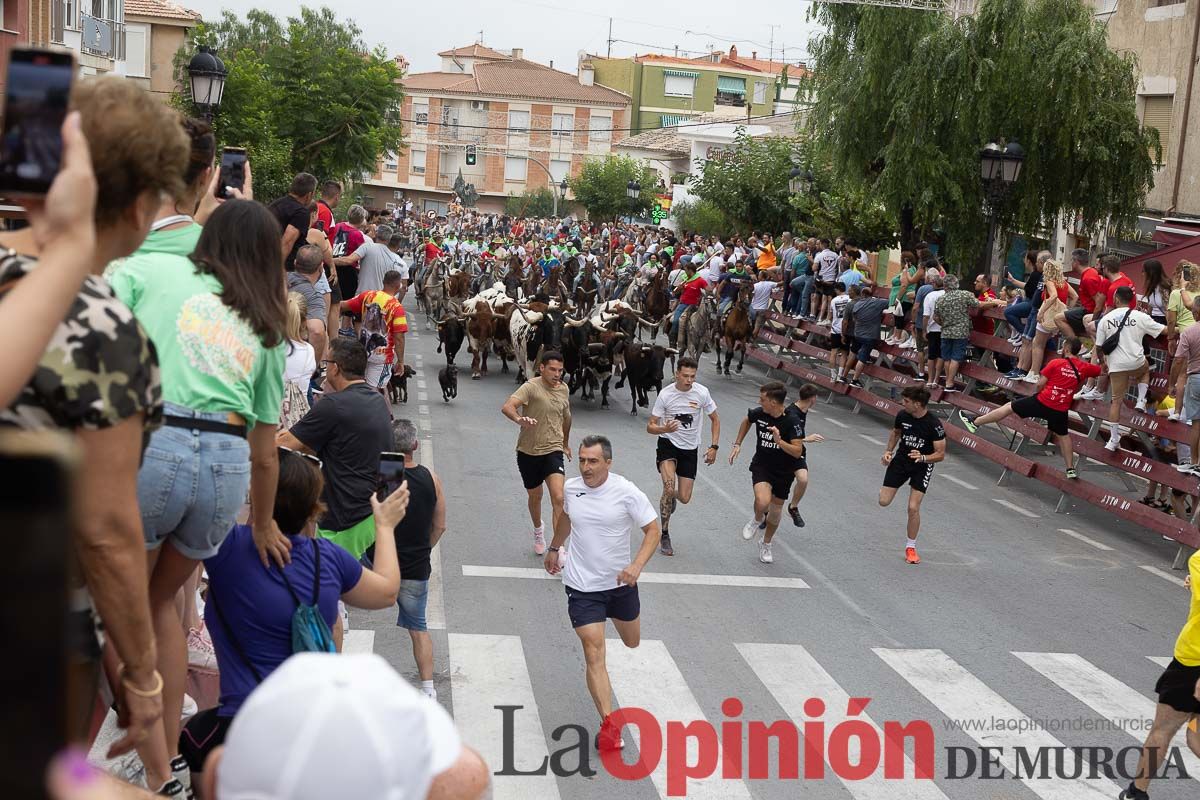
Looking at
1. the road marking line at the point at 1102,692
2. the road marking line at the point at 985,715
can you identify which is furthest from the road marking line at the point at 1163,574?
the road marking line at the point at 985,715

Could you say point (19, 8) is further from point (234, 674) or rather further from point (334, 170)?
point (234, 674)

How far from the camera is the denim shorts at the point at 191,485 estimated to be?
13.8ft

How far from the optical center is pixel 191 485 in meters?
4.25

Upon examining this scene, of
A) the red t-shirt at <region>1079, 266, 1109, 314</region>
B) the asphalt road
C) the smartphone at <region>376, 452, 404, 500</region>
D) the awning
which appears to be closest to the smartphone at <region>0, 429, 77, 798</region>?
the smartphone at <region>376, 452, 404, 500</region>

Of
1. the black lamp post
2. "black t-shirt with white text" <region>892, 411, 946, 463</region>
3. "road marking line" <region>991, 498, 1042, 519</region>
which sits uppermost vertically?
the black lamp post

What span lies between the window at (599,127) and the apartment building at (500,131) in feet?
0.25

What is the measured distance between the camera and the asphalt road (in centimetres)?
878

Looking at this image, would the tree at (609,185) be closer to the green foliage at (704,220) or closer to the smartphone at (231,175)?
the green foliage at (704,220)

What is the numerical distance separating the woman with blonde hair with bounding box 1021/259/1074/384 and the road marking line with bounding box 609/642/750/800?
10.7 m

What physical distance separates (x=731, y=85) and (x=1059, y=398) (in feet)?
296

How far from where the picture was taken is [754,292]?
30297mm

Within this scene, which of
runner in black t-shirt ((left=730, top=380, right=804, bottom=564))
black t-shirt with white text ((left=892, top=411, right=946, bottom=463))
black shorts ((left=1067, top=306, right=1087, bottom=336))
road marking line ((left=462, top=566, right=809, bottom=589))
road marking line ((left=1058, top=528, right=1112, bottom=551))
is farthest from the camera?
black shorts ((left=1067, top=306, right=1087, bottom=336))

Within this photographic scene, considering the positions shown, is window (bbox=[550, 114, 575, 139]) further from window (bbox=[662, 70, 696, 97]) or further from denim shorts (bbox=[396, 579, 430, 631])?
denim shorts (bbox=[396, 579, 430, 631])

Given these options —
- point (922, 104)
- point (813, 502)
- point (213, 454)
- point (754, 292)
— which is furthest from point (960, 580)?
point (754, 292)
